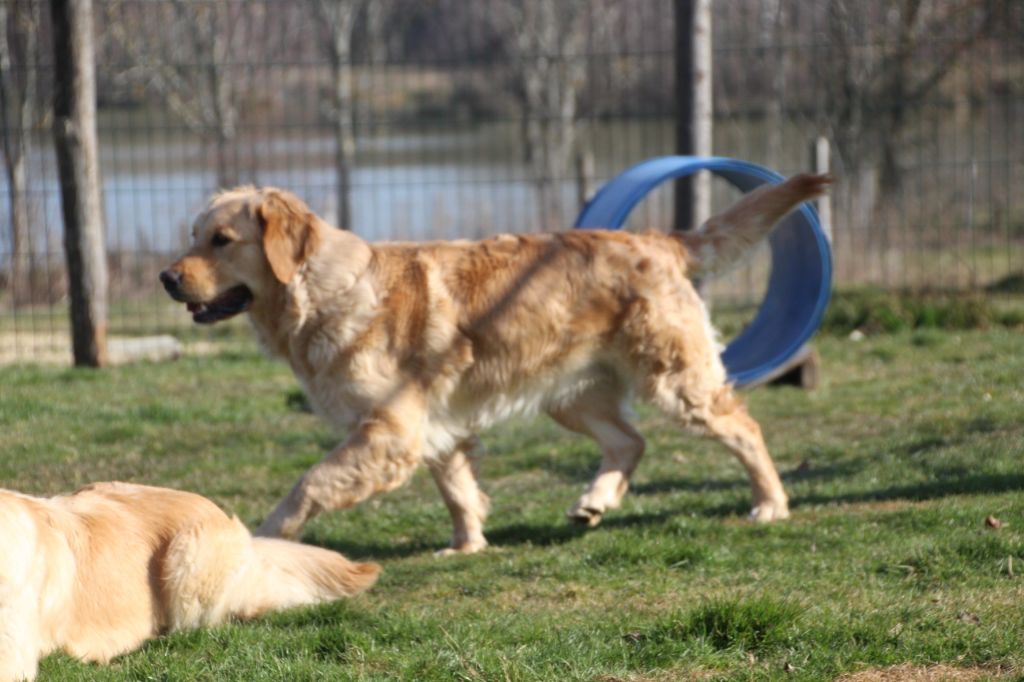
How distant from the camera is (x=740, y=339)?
8227 mm

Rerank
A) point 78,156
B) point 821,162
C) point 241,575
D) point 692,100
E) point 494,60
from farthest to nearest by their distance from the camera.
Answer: point 494,60, point 821,162, point 692,100, point 78,156, point 241,575

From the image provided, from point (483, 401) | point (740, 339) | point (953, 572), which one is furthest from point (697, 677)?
point (740, 339)

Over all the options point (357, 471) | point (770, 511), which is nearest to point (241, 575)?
point (357, 471)

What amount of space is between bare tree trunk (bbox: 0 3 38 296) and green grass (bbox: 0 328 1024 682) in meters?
2.79

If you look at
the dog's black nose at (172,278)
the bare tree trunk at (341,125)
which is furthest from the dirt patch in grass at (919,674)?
the bare tree trunk at (341,125)

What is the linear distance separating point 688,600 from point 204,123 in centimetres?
1163

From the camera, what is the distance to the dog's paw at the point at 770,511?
19.1 ft

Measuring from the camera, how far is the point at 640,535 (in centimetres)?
561

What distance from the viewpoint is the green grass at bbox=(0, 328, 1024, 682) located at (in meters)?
4.00

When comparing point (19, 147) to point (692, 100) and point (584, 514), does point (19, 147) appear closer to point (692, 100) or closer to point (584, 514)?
point (692, 100)

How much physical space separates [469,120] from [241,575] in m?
8.69

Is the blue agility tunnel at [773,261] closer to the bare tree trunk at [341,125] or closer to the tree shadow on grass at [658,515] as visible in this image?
the tree shadow on grass at [658,515]

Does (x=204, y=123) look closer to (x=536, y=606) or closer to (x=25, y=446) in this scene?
(x=25, y=446)

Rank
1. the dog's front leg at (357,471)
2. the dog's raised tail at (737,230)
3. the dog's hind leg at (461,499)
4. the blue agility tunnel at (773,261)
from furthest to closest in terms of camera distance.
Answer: the blue agility tunnel at (773,261) → the dog's raised tail at (737,230) → the dog's hind leg at (461,499) → the dog's front leg at (357,471)
